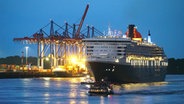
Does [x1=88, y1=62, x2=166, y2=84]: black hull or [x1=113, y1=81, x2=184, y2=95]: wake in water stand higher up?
[x1=88, y1=62, x2=166, y2=84]: black hull

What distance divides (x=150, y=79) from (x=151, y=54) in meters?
6.47

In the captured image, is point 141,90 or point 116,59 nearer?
point 141,90

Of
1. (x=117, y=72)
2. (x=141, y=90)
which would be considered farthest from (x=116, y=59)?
(x=141, y=90)

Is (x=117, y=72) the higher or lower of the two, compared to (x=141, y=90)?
higher

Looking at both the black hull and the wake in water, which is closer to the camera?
the wake in water

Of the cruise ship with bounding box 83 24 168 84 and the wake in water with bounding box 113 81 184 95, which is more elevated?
the cruise ship with bounding box 83 24 168 84

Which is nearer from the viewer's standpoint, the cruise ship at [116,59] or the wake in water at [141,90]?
the wake in water at [141,90]

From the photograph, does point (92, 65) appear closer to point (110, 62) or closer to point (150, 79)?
point (110, 62)

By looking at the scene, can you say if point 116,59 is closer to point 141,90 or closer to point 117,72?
point 117,72

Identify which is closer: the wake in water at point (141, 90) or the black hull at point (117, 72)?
the wake in water at point (141, 90)

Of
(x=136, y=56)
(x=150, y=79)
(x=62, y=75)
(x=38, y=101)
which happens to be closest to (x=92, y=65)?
(x=136, y=56)

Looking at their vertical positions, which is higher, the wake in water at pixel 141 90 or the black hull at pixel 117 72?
the black hull at pixel 117 72

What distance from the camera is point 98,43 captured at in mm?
109562

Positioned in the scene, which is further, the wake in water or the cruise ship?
the cruise ship
